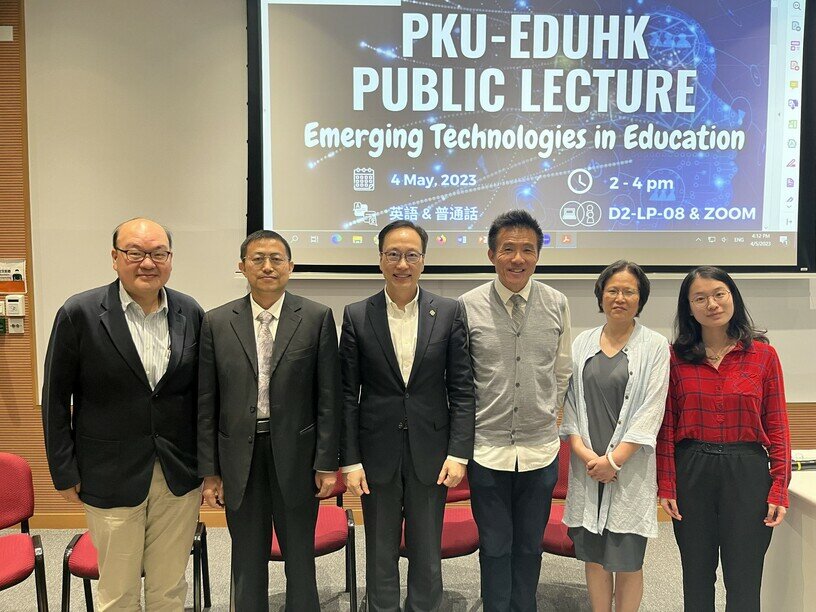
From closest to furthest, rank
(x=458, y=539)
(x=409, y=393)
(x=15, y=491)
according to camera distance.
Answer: (x=409, y=393) → (x=458, y=539) → (x=15, y=491)

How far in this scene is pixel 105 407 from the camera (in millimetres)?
1954

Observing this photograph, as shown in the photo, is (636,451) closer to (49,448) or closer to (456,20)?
(49,448)

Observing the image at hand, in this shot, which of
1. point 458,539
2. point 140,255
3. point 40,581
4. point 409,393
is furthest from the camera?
point 458,539

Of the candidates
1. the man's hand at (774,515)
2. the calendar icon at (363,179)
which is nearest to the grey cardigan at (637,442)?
the man's hand at (774,515)

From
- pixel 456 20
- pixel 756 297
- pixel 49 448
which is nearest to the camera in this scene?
pixel 49 448

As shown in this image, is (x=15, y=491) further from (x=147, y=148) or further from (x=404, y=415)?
(x=147, y=148)

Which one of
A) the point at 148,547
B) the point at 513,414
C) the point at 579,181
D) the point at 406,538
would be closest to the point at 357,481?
the point at 406,538

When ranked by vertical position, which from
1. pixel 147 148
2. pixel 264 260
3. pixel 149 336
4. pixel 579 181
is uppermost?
pixel 147 148

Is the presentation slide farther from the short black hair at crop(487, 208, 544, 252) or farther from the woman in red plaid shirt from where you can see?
the woman in red plaid shirt

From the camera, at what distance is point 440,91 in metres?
3.40

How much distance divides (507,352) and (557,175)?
1785 mm

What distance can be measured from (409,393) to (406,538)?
1.93 feet

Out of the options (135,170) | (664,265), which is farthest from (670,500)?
(135,170)

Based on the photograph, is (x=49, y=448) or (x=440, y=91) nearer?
(x=49, y=448)
